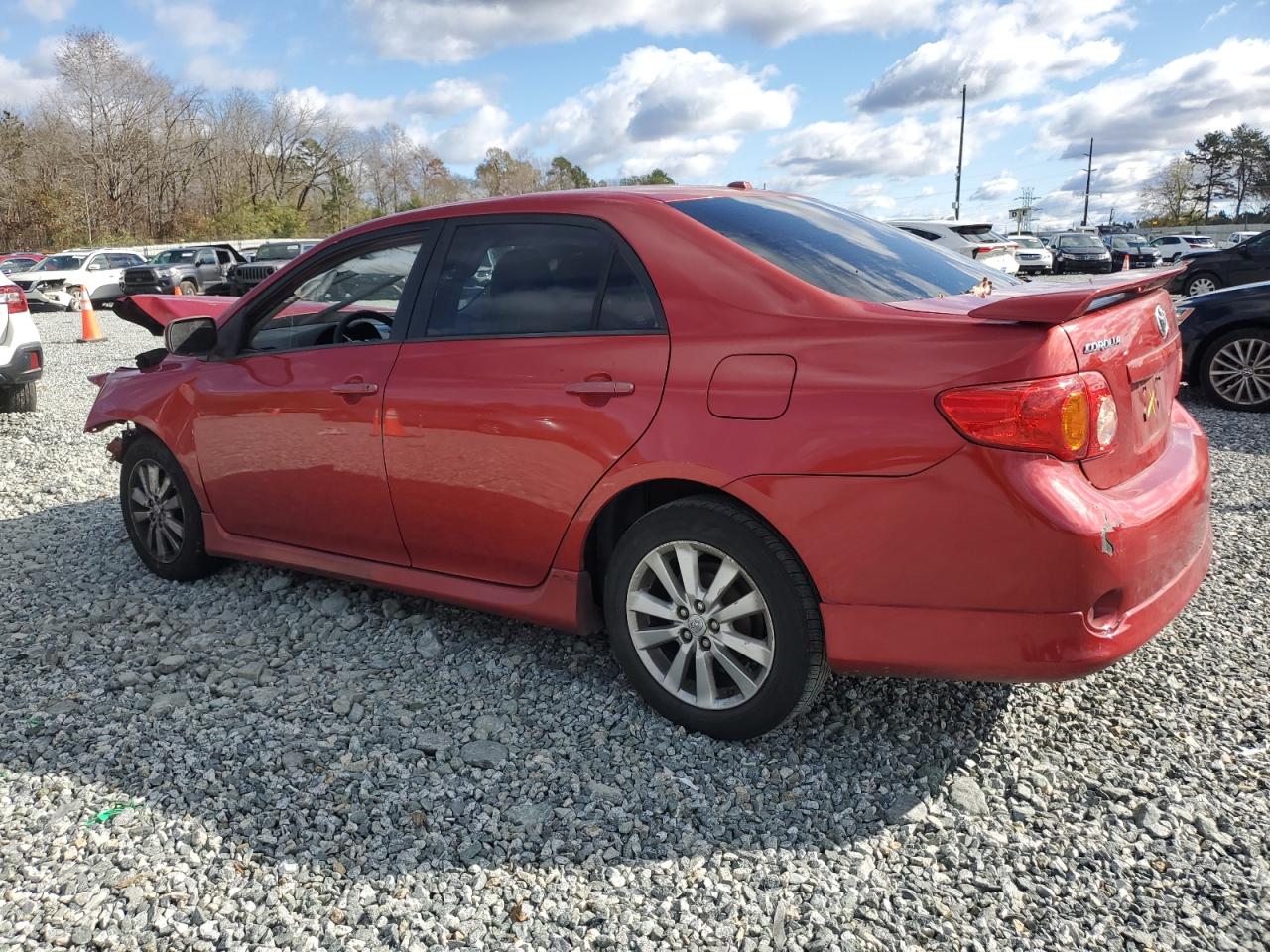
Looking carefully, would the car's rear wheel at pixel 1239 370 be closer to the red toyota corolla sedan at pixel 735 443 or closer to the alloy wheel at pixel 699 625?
the red toyota corolla sedan at pixel 735 443

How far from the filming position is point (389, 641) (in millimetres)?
3830

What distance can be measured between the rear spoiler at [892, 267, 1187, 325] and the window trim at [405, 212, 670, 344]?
75cm

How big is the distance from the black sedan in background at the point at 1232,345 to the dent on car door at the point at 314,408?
6972mm

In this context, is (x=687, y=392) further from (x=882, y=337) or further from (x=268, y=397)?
(x=268, y=397)

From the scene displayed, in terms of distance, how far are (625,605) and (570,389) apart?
0.70m

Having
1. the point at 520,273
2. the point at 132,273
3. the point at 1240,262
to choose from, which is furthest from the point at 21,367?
the point at 1240,262

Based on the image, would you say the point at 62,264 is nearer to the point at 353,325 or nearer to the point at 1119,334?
the point at 353,325

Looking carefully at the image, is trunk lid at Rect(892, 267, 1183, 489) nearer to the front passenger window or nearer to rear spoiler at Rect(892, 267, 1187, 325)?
rear spoiler at Rect(892, 267, 1187, 325)

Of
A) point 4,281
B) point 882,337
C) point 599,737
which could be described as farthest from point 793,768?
point 4,281

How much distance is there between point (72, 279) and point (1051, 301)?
89.7 feet

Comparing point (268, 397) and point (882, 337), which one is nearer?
point (882, 337)

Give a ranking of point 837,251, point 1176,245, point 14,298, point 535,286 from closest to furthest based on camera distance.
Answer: point 837,251
point 535,286
point 14,298
point 1176,245

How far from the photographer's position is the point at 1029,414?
237cm

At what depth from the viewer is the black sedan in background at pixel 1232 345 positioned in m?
7.93
